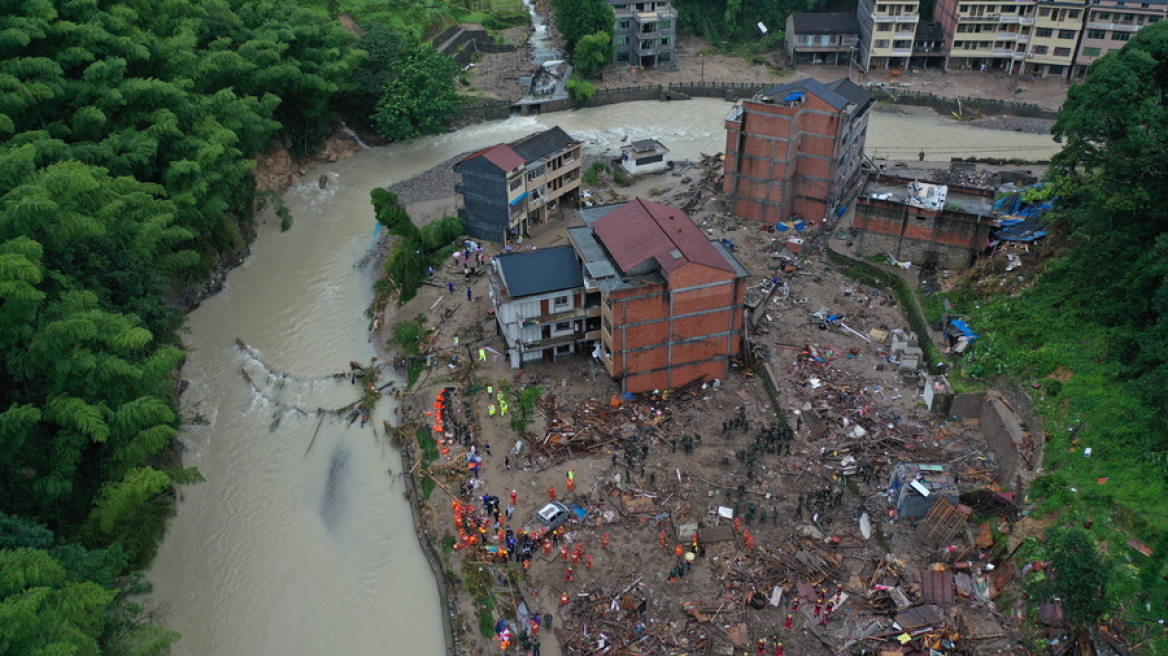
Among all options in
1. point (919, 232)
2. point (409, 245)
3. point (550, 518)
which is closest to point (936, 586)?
point (550, 518)

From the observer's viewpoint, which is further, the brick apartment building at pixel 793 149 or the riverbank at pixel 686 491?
the brick apartment building at pixel 793 149

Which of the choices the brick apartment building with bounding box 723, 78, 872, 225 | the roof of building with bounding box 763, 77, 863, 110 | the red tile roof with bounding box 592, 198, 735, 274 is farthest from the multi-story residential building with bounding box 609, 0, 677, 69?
the red tile roof with bounding box 592, 198, 735, 274

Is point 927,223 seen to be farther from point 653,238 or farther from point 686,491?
point 686,491

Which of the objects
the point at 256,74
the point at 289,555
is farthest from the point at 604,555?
the point at 256,74

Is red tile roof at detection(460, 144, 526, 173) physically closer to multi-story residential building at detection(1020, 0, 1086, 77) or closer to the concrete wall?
the concrete wall

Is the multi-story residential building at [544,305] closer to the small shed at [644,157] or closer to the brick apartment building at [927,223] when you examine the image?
the brick apartment building at [927,223]

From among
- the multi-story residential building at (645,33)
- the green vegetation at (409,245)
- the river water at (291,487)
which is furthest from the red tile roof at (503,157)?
the multi-story residential building at (645,33)

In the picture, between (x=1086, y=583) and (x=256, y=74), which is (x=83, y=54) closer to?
(x=256, y=74)
